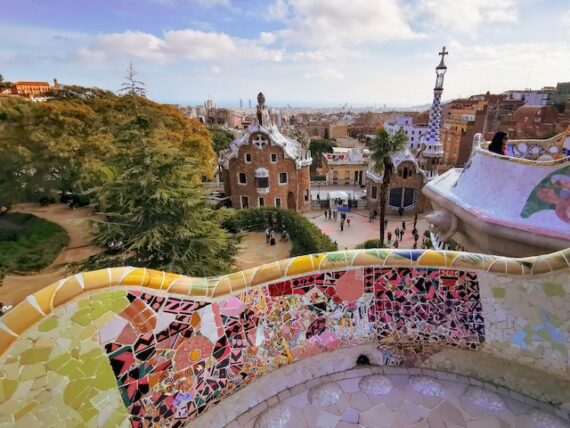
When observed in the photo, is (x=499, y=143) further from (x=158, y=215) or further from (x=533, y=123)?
(x=533, y=123)

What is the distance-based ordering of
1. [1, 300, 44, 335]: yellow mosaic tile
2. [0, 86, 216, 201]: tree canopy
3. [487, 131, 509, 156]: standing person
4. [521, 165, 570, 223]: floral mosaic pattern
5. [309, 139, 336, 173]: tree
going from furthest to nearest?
1. [309, 139, 336, 173]: tree
2. [0, 86, 216, 201]: tree canopy
3. [487, 131, 509, 156]: standing person
4. [521, 165, 570, 223]: floral mosaic pattern
5. [1, 300, 44, 335]: yellow mosaic tile

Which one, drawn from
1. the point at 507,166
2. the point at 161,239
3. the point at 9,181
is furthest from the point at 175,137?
the point at 507,166

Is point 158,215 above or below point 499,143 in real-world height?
below

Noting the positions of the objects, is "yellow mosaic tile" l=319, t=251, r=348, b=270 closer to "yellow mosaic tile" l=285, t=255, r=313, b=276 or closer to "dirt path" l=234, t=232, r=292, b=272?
"yellow mosaic tile" l=285, t=255, r=313, b=276

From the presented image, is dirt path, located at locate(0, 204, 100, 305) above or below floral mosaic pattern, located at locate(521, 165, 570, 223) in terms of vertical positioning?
below

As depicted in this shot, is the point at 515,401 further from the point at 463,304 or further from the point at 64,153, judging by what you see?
the point at 64,153

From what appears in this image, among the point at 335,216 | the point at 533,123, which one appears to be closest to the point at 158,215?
the point at 335,216

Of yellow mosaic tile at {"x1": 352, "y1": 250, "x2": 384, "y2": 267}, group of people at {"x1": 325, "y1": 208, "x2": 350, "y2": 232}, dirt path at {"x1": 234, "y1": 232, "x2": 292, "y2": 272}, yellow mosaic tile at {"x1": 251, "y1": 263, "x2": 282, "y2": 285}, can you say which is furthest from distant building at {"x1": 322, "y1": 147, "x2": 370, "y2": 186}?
yellow mosaic tile at {"x1": 251, "y1": 263, "x2": 282, "y2": 285}
